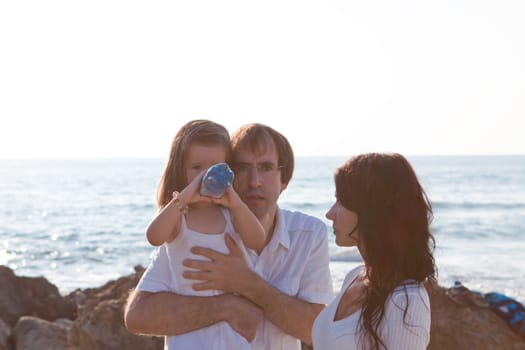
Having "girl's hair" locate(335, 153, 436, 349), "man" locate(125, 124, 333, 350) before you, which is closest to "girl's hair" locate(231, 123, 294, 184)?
"man" locate(125, 124, 333, 350)

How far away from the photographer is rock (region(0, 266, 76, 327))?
33.2ft

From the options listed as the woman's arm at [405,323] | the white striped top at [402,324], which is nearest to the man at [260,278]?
the white striped top at [402,324]

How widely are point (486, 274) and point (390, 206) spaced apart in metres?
17.0

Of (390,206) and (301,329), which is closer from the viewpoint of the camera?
(390,206)

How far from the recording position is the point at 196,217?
3979mm

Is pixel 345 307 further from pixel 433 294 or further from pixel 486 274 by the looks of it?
pixel 486 274

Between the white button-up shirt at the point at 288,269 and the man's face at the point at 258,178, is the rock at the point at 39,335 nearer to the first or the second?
the white button-up shirt at the point at 288,269

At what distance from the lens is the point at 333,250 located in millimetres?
22125

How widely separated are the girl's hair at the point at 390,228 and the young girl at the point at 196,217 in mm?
826

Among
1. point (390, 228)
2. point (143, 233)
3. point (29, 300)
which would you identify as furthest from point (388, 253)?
point (143, 233)

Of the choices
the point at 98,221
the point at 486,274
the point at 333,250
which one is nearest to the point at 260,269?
the point at 486,274

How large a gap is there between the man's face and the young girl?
9 cm

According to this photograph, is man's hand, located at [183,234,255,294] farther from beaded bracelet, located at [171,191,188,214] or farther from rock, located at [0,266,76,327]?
→ rock, located at [0,266,76,327]

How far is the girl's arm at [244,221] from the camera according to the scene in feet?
12.5
